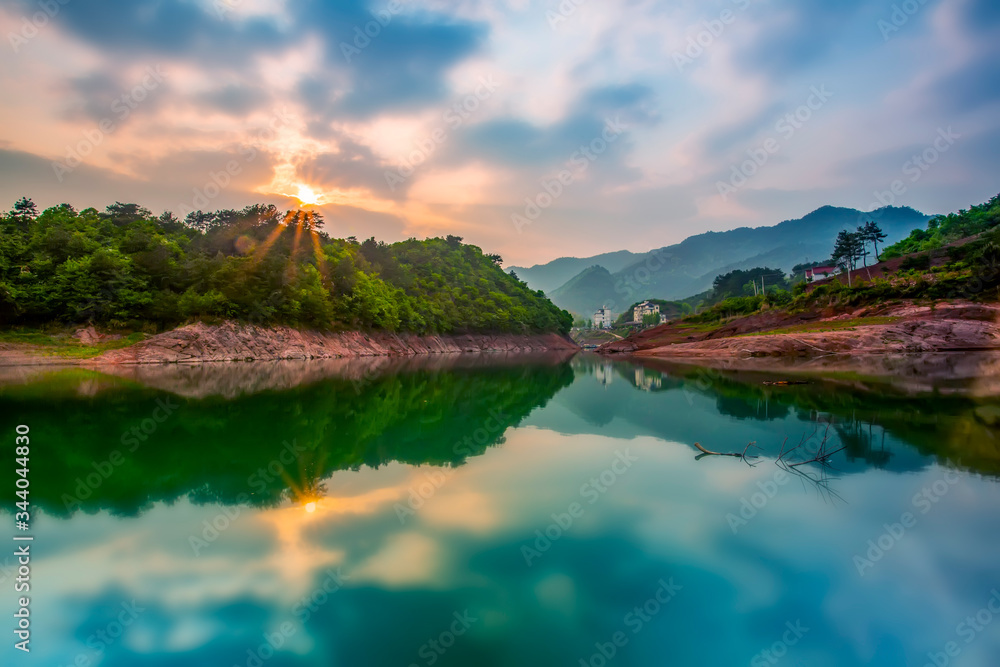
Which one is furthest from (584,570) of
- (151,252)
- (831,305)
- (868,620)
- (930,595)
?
(831,305)

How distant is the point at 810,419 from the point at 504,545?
1404 cm

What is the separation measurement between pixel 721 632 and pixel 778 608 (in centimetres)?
95

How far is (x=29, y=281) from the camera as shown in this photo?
35219 millimetres

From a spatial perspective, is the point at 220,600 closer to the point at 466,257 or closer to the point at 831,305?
the point at 831,305
